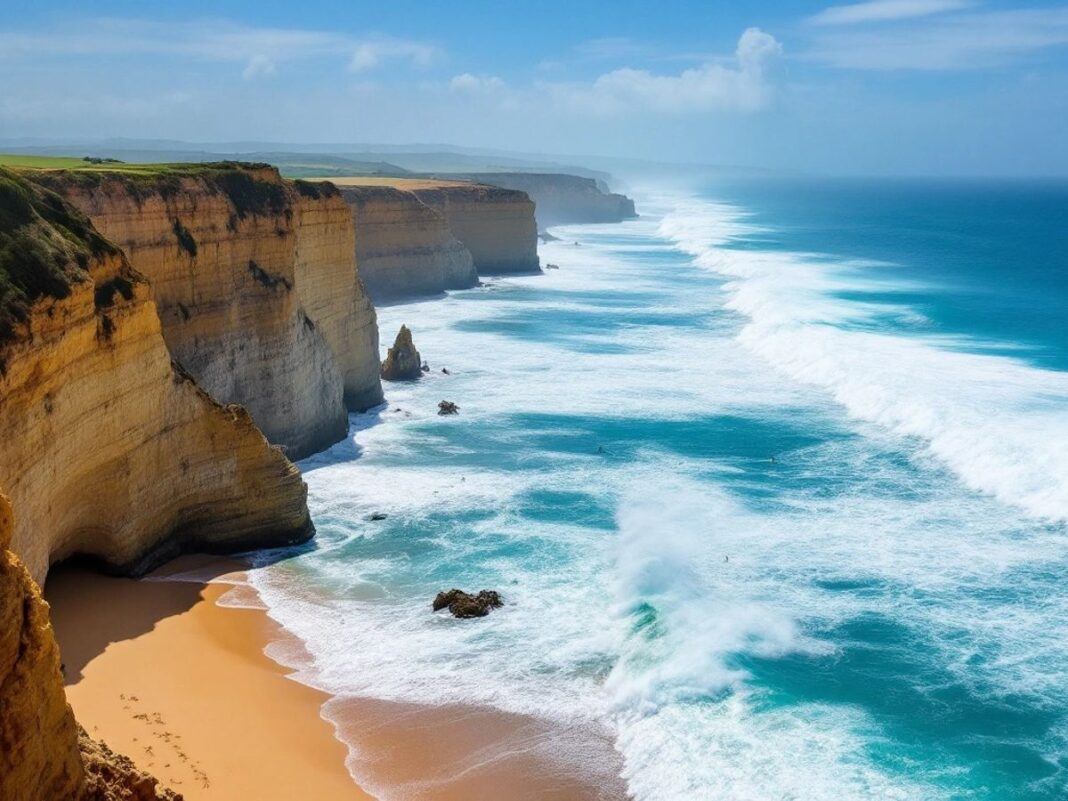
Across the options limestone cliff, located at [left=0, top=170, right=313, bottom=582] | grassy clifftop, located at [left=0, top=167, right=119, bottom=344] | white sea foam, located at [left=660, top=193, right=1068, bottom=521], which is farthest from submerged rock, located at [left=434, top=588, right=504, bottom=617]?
white sea foam, located at [left=660, top=193, right=1068, bottom=521]

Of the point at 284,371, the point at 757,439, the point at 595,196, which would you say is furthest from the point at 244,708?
the point at 595,196

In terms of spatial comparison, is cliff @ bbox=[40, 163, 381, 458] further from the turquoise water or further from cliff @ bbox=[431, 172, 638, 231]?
cliff @ bbox=[431, 172, 638, 231]

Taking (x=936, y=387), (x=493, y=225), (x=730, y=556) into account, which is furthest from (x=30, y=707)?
(x=493, y=225)

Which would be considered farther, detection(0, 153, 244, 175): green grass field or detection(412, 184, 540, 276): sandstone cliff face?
detection(412, 184, 540, 276): sandstone cliff face

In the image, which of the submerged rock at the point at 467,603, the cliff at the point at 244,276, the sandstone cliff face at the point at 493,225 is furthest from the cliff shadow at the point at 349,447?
the sandstone cliff face at the point at 493,225

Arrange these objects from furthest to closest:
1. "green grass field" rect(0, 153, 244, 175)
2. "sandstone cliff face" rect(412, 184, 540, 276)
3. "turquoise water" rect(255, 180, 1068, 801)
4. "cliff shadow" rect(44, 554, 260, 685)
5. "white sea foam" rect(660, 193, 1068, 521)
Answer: "sandstone cliff face" rect(412, 184, 540, 276) < "white sea foam" rect(660, 193, 1068, 521) < "green grass field" rect(0, 153, 244, 175) < "cliff shadow" rect(44, 554, 260, 685) < "turquoise water" rect(255, 180, 1068, 801)

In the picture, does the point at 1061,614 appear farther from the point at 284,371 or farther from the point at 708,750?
the point at 284,371

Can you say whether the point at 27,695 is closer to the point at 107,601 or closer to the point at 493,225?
the point at 107,601
